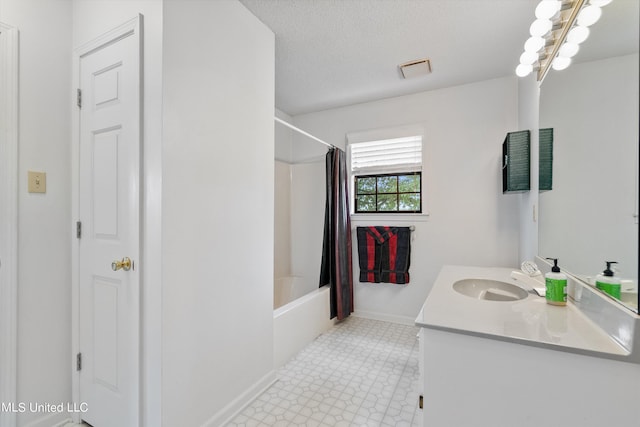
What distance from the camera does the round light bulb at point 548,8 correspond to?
4.56ft

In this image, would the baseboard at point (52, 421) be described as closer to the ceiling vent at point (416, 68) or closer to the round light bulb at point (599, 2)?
the round light bulb at point (599, 2)

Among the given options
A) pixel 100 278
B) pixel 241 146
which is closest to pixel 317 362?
pixel 100 278

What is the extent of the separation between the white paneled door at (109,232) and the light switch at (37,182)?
160 mm

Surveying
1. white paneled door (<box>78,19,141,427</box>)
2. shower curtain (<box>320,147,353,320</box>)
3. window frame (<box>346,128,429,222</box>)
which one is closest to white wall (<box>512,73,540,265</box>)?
window frame (<box>346,128,429,222</box>)

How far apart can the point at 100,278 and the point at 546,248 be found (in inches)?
96.7

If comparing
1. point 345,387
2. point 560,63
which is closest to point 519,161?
point 560,63

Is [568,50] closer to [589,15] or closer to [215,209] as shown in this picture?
[589,15]

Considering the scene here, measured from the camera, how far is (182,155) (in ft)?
4.37

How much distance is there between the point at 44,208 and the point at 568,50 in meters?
2.76

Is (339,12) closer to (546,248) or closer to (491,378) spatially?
(546,248)

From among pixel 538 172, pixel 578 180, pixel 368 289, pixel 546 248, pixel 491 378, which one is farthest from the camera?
pixel 368 289

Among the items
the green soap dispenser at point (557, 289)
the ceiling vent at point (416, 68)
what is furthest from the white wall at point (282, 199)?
the green soap dispenser at point (557, 289)

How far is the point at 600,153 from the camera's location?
101cm

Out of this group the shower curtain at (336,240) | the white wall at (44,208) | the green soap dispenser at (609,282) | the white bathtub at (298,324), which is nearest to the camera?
the green soap dispenser at (609,282)
